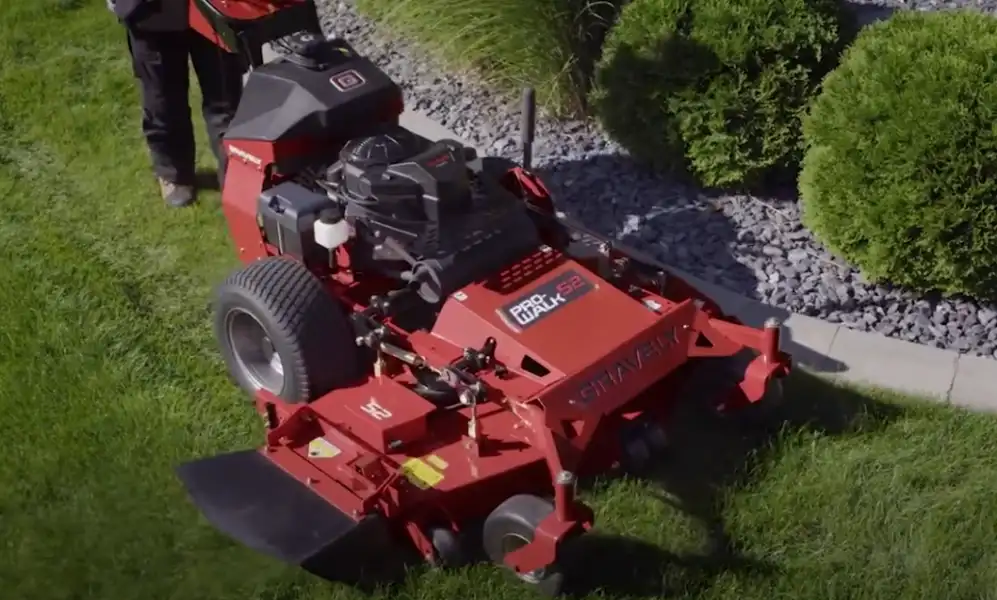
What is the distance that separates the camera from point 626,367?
3752mm

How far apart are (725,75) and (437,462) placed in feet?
7.38

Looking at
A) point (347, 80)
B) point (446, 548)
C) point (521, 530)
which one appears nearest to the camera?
point (521, 530)

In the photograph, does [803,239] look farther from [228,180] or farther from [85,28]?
[85,28]

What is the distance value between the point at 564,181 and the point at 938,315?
1.65 meters

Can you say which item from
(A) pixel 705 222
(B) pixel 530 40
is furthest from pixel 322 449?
(B) pixel 530 40

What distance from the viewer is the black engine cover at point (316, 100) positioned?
4.28 metres

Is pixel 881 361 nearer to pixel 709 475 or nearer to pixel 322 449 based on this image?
pixel 709 475

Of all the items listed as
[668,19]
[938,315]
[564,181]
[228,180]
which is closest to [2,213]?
[228,180]

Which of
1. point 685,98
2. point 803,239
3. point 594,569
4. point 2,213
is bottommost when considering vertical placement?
point 2,213

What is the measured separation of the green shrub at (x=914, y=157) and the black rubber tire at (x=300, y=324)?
1.88 metres

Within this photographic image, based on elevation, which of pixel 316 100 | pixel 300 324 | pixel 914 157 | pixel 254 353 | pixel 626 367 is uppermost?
pixel 914 157

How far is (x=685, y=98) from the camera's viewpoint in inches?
203

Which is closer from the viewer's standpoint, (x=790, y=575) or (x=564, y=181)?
(x=790, y=575)

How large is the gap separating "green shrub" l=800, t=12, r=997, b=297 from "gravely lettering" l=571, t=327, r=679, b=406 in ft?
3.64
